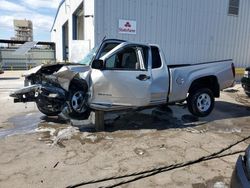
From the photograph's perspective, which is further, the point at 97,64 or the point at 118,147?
the point at 97,64

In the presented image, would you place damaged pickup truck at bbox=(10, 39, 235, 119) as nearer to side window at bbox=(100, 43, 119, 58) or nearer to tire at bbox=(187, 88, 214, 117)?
side window at bbox=(100, 43, 119, 58)

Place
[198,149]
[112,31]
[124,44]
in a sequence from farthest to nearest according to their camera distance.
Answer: [112,31] < [124,44] < [198,149]

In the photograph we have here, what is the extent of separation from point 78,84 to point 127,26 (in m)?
6.78

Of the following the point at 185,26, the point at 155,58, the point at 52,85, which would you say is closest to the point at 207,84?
the point at 155,58

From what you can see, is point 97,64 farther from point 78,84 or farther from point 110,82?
point 78,84

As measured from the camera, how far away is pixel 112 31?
473 inches

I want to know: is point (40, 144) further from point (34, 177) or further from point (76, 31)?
point (76, 31)

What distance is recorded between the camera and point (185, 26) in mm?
13633

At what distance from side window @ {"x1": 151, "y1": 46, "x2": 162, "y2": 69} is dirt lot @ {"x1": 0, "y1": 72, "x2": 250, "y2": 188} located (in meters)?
1.44

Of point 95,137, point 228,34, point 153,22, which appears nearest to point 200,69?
point 95,137

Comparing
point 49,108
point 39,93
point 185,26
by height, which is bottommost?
point 49,108

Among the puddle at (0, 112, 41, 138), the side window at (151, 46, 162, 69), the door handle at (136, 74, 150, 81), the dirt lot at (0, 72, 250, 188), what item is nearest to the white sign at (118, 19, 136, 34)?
the dirt lot at (0, 72, 250, 188)

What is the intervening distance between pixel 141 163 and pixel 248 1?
556 inches

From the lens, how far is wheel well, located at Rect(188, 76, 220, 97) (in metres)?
7.47
